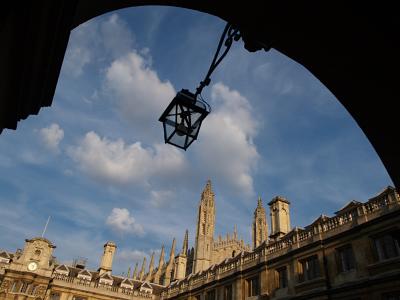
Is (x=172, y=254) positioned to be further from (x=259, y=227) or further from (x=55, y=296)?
(x=55, y=296)

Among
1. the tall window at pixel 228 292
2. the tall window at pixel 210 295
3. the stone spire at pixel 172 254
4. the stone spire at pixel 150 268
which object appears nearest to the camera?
the tall window at pixel 228 292

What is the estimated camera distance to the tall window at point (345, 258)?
1880 centimetres

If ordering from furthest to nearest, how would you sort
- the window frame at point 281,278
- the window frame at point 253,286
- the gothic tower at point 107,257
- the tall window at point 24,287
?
the gothic tower at point 107,257
the tall window at point 24,287
the window frame at point 253,286
the window frame at point 281,278

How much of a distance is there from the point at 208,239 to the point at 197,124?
59.7 metres

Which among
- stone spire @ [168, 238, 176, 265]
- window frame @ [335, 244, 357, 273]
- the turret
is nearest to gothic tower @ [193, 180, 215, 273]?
the turret

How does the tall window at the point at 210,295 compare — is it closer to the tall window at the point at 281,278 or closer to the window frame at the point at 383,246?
the tall window at the point at 281,278

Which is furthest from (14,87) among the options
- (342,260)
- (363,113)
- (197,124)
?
(342,260)

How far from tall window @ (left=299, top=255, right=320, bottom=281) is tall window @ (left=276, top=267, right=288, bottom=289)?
142 cm

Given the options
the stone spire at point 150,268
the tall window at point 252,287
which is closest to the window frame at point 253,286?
the tall window at point 252,287

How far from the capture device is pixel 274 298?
73.3ft

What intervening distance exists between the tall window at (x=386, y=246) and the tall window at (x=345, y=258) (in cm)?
169

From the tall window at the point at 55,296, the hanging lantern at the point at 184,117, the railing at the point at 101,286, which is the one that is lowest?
the hanging lantern at the point at 184,117

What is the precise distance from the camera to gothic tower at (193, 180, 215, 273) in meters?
60.3

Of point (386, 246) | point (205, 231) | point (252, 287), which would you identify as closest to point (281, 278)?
point (252, 287)
